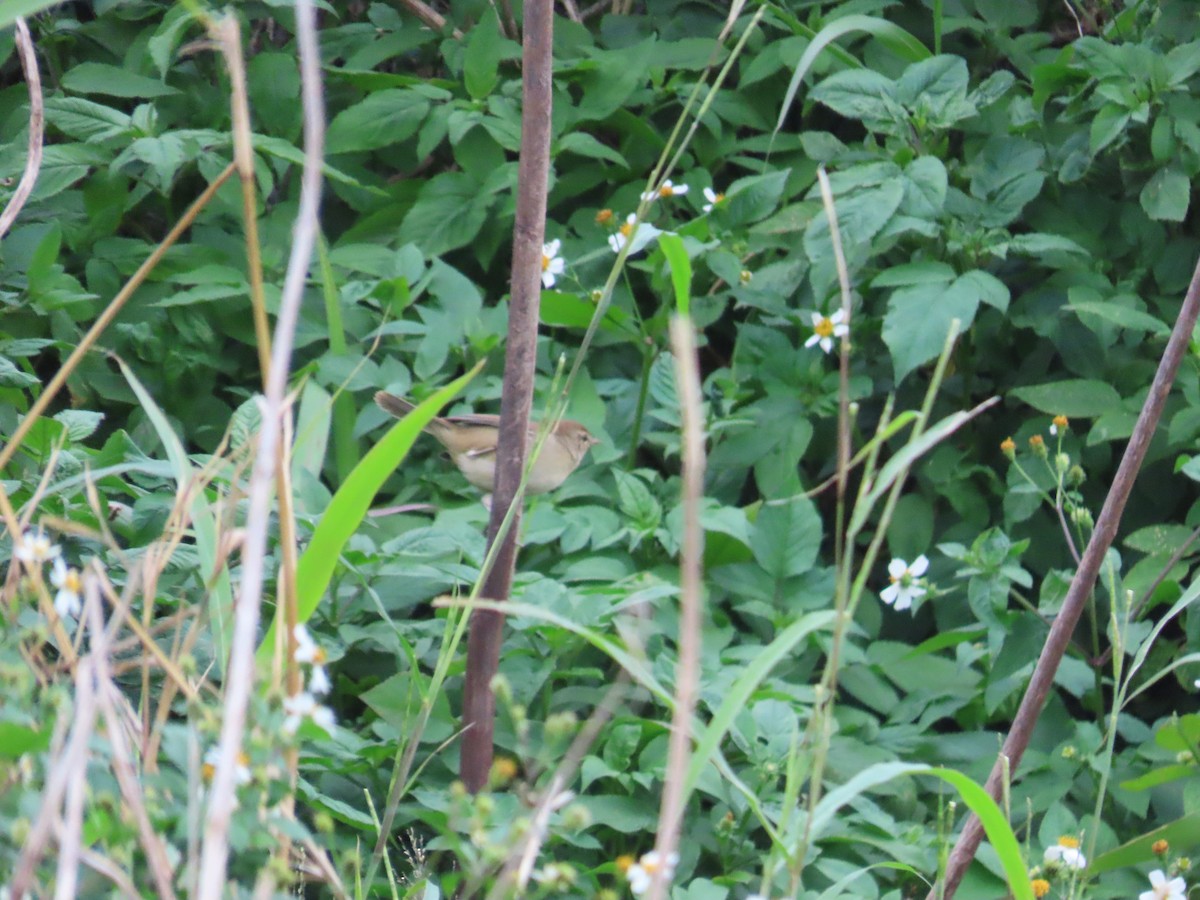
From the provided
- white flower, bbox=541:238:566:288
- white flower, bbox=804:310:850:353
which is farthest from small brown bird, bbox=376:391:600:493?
white flower, bbox=804:310:850:353

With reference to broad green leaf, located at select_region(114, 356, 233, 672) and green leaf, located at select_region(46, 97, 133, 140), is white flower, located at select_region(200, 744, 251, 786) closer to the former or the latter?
broad green leaf, located at select_region(114, 356, 233, 672)

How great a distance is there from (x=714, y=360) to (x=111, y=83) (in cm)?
154

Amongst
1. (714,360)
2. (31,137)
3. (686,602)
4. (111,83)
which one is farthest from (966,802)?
(111,83)

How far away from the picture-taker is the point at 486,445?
2605 millimetres

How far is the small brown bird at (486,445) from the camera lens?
2486 millimetres

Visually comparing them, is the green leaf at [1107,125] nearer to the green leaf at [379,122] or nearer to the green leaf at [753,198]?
the green leaf at [753,198]

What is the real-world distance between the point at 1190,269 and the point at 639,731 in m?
1.65

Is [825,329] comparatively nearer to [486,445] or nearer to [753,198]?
[753,198]

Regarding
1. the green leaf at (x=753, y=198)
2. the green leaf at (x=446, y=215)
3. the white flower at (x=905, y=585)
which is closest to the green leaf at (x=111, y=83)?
the green leaf at (x=446, y=215)

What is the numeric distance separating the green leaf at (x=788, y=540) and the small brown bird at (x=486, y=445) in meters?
0.40

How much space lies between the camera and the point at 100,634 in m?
0.90

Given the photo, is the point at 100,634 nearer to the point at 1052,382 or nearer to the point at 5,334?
the point at 5,334

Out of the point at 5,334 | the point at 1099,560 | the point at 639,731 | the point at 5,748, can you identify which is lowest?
the point at 639,731

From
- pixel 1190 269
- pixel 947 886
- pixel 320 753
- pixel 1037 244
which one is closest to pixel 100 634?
pixel 320 753
